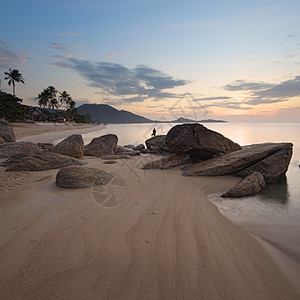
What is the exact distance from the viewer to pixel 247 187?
18.4 ft

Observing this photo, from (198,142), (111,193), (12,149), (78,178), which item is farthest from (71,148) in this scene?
(198,142)

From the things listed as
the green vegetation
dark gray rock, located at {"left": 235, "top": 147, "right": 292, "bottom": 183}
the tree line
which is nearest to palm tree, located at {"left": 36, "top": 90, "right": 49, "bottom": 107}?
the tree line

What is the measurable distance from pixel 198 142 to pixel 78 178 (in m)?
5.63

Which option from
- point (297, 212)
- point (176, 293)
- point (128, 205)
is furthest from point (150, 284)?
point (297, 212)

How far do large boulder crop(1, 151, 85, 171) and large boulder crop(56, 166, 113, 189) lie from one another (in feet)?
7.83

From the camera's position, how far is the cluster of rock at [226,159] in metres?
6.27

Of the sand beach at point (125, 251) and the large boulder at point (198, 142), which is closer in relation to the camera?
the sand beach at point (125, 251)

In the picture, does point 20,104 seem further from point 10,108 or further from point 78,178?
point 78,178

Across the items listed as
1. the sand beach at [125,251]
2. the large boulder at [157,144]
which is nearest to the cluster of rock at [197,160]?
the sand beach at [125,251]

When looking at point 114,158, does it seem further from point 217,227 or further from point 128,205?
point 217,227

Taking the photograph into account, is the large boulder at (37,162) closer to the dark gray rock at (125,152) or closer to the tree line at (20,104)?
the dark gray rock at (125,152)

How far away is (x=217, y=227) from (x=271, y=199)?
117 inches

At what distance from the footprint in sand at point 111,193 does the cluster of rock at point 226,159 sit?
2977 mm

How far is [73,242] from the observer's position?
9.40ft
